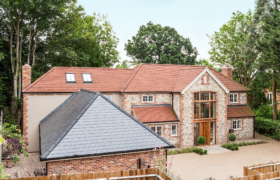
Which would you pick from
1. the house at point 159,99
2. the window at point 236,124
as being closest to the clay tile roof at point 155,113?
the house at point 159,99

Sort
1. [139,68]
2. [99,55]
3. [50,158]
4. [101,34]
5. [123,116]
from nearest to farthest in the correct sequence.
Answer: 1. [50,158]
2. [123,116]
3. [139,68]
4. [99,55]
5. [101,34]

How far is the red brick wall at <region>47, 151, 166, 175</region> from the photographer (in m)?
8.63

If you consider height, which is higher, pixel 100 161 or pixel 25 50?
pixel 25 50

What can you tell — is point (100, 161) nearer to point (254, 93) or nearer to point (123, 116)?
point (123, 116)

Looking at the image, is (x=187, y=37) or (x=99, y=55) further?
(x=187, y=37)

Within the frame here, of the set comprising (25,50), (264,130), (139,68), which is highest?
(25,50)

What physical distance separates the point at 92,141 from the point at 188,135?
480 inches

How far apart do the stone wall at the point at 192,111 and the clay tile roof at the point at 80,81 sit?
256 inches

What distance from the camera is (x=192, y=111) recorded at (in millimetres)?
19594

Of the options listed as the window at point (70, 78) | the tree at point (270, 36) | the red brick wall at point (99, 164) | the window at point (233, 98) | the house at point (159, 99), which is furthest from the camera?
the window at point (233, 98)

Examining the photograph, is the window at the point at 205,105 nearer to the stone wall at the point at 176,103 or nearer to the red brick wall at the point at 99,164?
the stone wall at the point at 176,103

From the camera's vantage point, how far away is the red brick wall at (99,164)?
8.63 meters

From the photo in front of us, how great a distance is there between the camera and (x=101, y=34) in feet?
120

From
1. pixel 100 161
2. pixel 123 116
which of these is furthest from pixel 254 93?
pixel 100 161
